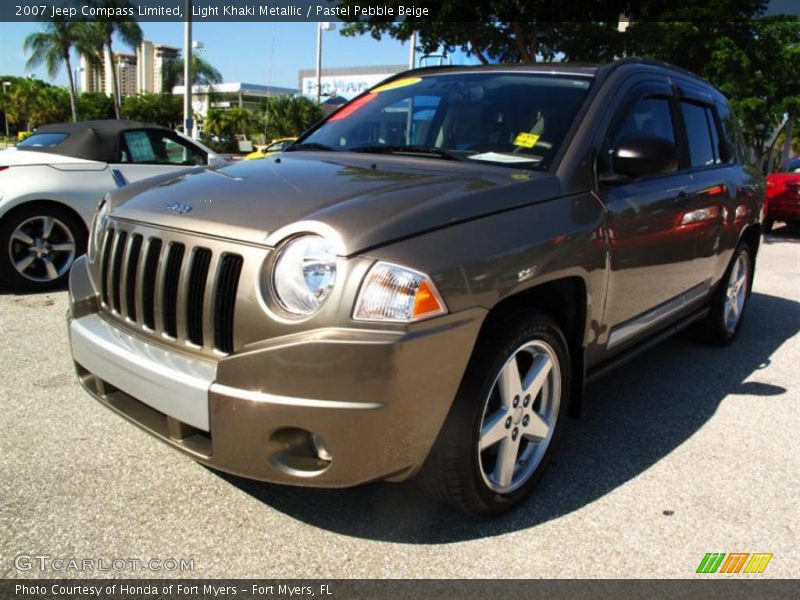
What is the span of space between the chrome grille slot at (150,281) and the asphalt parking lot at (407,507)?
0.75 metres

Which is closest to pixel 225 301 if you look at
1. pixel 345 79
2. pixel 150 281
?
pixel 150 281

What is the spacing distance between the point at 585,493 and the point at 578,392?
0.42 meters

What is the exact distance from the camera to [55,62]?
45688mm

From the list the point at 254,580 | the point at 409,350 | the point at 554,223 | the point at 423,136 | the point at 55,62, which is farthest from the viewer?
the point at 55,62

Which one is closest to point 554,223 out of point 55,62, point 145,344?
point 145,344

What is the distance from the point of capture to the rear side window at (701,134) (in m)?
4.15

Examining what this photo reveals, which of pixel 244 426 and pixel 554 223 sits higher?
pixel 554 223

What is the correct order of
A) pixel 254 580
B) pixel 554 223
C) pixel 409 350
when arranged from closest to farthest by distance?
1. pixel 409 350
2. pixel 254 580
3. pixel 554 223

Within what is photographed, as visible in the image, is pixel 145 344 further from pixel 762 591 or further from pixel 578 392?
pixel 762 591

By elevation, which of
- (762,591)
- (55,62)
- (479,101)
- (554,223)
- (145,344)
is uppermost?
(55,62)

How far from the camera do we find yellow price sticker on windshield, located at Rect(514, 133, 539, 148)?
10.2 feet

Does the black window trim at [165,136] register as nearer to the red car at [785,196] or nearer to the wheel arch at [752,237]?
the wheel arch at [752,237]

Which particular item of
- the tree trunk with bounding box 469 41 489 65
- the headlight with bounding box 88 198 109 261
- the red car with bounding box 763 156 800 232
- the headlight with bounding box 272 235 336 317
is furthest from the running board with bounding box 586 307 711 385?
the tree trunk with bounding box 469 41 489 65

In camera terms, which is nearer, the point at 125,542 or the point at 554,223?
the point at 125,542
